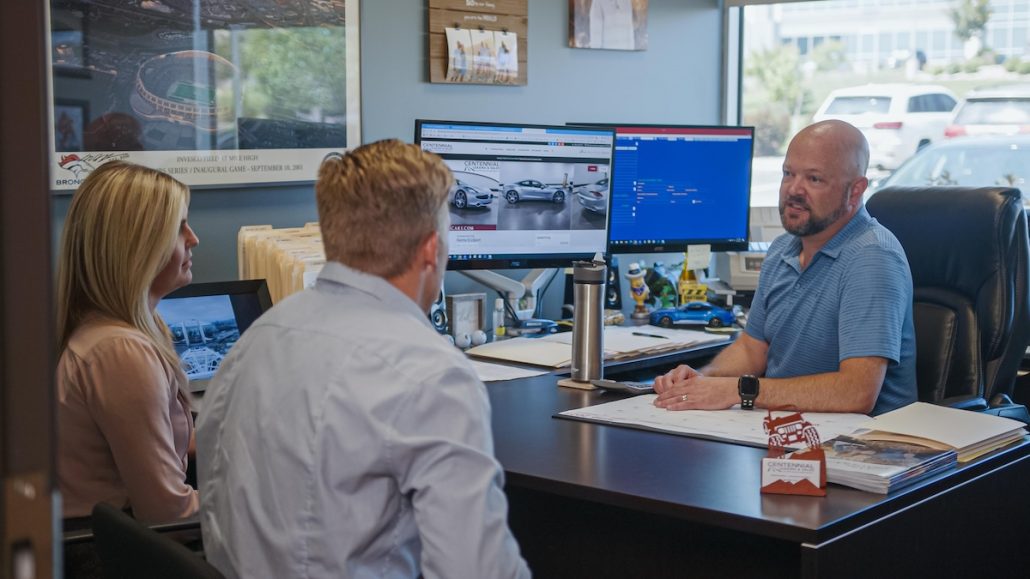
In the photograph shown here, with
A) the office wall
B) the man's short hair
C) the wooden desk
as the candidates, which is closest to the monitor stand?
the office wall

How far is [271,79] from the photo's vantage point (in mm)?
2885

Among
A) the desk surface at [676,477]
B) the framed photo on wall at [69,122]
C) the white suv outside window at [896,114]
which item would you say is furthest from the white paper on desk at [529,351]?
the white suv outside window at [896,114]

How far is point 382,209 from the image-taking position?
1.44 meters

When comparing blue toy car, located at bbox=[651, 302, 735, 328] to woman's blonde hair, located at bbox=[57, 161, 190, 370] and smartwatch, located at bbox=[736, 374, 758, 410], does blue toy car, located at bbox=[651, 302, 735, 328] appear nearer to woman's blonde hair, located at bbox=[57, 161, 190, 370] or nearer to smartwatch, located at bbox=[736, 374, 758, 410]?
smartwatch, located at bbox=[736, 374, 758, 410]

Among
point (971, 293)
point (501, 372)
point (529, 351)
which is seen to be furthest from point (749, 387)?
point (971, 293)

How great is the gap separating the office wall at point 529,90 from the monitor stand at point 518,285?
231mm

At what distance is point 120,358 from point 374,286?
0.62 m

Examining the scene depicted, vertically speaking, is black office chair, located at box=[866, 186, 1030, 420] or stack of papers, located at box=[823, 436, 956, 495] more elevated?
black office chair, located at box=[866, 186, 1030, 420]

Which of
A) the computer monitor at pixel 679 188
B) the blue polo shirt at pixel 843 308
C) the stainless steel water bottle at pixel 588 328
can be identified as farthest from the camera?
the computer monitor at pixel 679 188

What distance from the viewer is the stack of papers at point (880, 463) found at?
1.66 metres

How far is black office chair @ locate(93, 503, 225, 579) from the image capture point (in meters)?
1.31

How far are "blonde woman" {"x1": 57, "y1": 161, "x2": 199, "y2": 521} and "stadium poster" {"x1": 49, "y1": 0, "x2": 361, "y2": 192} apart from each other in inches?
22.3

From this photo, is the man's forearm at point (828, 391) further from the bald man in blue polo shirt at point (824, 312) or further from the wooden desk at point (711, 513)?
the wooden desk at point (711, 513)

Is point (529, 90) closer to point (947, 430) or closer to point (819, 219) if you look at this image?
point (819, 219)
